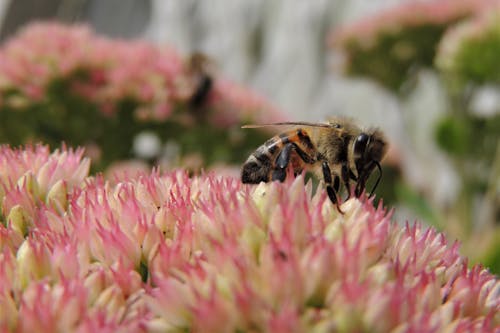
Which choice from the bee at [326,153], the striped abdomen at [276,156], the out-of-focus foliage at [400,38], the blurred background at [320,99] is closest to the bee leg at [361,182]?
the bee at [326,153]

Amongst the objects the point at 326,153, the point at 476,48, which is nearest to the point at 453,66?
the point at 476,48

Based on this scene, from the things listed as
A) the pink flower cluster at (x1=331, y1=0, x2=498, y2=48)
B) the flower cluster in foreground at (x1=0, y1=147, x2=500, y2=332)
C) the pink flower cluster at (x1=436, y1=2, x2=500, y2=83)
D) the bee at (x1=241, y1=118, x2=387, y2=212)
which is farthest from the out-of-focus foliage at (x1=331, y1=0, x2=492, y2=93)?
the flower cluster in foreground at (x1=0, y1=147, x2=500, y2=332)

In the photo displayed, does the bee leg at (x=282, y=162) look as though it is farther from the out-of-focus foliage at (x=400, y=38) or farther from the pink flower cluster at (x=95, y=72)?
the out-of-focus foliage at (x=400, y=38)

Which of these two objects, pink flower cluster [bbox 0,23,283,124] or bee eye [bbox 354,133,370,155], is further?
pink flower cluster [bbox 0,23,283,124]

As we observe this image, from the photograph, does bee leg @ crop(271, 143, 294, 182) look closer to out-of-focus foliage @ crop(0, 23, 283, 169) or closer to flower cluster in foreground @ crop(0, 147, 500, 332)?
flower cluster in foreground @ crop(0, 147, 500, 332)

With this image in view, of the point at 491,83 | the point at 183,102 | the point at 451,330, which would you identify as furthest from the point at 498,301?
→ the point at 491,83

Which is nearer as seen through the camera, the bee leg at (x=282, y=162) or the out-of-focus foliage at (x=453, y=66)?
the bee leg at (x=282, y=162)

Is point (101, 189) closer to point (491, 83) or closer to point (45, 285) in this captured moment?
point (45, 285)

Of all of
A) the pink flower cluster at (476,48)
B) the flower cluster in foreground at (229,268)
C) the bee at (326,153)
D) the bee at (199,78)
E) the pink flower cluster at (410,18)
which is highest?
the pink flower cluster at (410,18)
